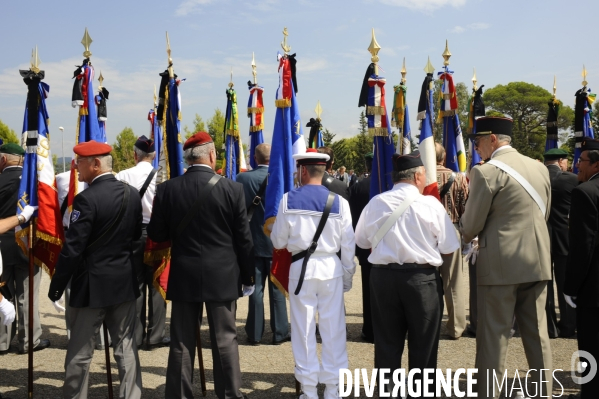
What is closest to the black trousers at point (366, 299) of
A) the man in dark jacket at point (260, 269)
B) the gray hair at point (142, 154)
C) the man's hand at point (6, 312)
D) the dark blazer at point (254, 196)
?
the man in dark jacket at point (260, 269)

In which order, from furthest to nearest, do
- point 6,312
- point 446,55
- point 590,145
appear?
point 446,55, point 590,145, point 6,312

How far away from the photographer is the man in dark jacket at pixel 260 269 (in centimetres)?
638

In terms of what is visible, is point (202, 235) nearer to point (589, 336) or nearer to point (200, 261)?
point (200, 261)

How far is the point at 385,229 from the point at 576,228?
1.51m

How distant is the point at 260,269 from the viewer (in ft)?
21.7

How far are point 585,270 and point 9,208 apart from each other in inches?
238

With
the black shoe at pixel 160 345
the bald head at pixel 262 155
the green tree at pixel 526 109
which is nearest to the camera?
the black shoe at pixel 160 345

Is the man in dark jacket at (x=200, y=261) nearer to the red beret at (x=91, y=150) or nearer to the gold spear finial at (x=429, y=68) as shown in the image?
the red beret at (x=91, y=150)

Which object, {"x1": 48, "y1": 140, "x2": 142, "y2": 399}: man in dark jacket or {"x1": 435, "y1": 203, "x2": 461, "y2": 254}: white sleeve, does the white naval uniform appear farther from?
{"x1": 48, "y1": 140, "x2": 142, "y2": 399}: man in dark jacket

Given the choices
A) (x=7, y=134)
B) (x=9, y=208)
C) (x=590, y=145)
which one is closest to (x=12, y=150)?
(x=9, y=208)

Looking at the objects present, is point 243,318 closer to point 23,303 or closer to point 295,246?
point 23,303

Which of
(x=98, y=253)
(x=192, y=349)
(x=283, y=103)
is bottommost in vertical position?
(x=192, y=349)

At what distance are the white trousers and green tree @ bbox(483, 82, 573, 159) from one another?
210ft

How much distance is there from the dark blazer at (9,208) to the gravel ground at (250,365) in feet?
3.73
